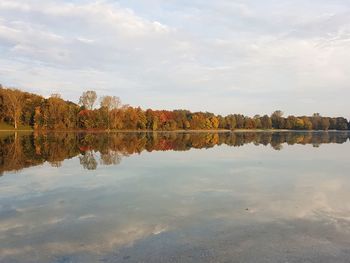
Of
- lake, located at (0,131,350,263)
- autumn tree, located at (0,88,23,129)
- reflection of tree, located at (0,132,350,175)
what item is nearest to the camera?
lake, located at (0,131,350,263)

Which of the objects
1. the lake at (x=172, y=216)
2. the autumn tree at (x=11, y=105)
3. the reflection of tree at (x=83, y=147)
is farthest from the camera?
the autumn tree at (x=11, y=105)

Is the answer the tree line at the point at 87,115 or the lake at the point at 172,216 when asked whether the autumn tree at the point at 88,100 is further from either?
the lake at the point at 172,216

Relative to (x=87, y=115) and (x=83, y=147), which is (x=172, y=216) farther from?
(x=87, y=115)

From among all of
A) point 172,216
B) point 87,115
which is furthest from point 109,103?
point 172,216

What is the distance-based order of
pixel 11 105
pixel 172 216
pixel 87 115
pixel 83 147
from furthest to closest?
pixel 87 115 → pixel 11 105 → pixel 83 147 → pixel 172 216

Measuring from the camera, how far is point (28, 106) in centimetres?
8838

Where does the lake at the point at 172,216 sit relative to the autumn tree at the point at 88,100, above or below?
below

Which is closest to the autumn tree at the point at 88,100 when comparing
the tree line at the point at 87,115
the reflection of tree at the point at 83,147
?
the tree line at the point at 87,115

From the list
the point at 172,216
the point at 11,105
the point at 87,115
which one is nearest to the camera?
the point at 172,216

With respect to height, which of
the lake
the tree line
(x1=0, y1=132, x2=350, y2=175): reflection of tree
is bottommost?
the lake

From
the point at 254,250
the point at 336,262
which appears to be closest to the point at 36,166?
the point at 254,250

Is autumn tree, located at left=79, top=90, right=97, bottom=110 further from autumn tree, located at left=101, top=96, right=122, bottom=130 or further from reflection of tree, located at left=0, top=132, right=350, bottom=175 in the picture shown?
reflection of tree, located at left=0, top=132, right=350, bottom=175

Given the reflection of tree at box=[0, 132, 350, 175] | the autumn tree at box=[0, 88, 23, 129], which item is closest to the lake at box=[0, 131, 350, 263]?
the reflection of tree at box=[0, 132, 350, 175]

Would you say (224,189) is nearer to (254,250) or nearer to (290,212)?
(290,212)
